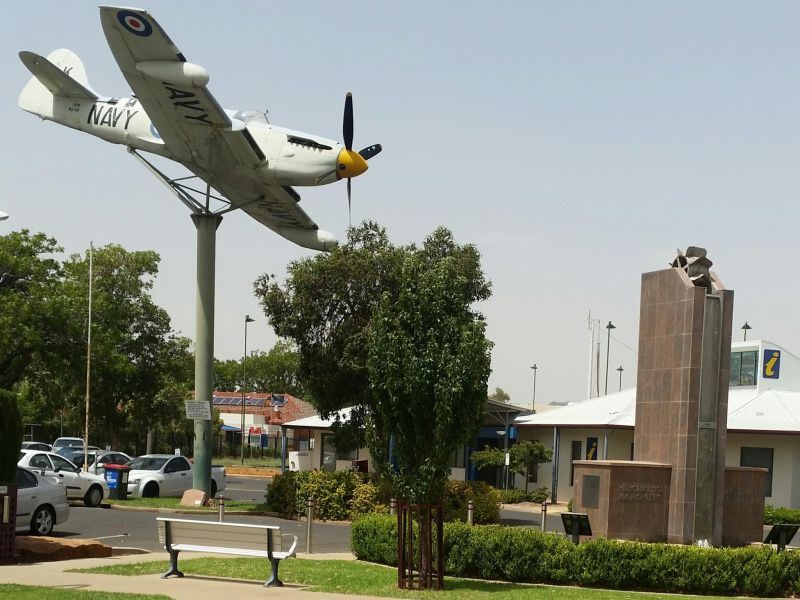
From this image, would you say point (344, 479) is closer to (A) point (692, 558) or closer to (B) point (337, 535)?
(B) point (337, 535)

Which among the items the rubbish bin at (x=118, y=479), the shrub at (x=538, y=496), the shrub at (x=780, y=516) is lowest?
the shrub at (x=538, y=496)

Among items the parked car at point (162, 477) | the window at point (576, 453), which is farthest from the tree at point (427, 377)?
the window at point (576, 453)

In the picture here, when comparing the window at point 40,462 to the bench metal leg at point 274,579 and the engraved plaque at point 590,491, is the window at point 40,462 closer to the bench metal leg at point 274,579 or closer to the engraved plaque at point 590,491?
the engraved plaque at point 590,491

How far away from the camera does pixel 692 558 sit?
15562 millimetres

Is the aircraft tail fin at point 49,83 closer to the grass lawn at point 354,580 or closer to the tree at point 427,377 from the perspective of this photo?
the grass lawn at point 354,580

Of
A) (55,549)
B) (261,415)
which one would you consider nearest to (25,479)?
(55,549)

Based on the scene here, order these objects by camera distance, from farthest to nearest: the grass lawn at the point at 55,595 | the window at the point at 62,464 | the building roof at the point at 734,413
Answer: the building roof at the point at 734,413
the window at the point at 62,464
the grass lawn at the point at 55,595

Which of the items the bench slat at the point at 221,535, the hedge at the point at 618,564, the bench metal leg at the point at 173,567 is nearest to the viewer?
the bench slat at the point at 221,535

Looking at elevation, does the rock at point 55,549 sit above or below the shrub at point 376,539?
below

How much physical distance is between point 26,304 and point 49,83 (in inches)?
753

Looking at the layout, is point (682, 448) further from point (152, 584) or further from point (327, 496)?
point (327, 496)

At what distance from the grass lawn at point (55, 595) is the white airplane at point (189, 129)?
15.2 meters

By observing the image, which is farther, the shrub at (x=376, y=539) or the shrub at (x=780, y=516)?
the shrub at (x=780, y=516)

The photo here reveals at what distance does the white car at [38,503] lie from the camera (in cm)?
2008
